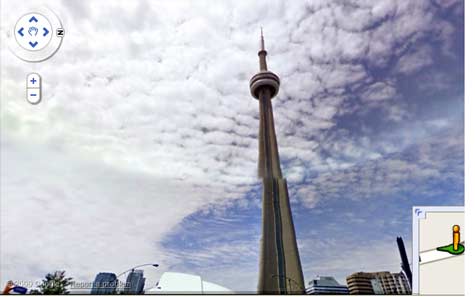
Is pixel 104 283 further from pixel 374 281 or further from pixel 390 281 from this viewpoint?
pixel 390 281

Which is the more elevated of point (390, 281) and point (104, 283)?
point (104, 283)

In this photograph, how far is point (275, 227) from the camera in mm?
29438

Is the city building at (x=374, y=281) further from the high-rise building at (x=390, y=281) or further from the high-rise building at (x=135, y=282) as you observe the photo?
the high-rise building at (x=135, y=282)

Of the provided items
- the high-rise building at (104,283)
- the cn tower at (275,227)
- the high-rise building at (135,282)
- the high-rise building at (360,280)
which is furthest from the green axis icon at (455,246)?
the cn tower at (275,227)

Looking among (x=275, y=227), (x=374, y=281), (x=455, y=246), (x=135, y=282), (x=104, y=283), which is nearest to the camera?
(x=455, y=246)

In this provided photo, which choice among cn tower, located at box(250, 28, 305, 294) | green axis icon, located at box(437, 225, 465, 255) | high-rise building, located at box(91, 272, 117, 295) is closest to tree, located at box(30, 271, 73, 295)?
high-rise building, located at box(91, 272, 117, 295)

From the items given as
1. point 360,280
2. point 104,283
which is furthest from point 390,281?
point 104,283

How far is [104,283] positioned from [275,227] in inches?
829

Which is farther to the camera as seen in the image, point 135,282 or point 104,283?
point 135,282

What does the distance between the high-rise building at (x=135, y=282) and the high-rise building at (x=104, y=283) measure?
32 centimetres

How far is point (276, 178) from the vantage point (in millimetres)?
29859

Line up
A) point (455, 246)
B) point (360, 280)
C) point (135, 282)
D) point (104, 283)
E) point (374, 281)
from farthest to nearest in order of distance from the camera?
point (360, 280) < point (374, 281) < point (135, 282) < point (104, 283) < point (455, 246)

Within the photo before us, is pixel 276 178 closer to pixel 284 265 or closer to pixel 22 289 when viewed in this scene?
pixel 284 265

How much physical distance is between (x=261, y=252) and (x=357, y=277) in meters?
14.7
